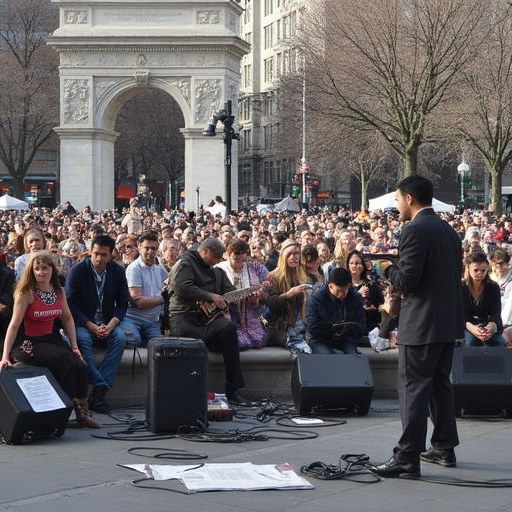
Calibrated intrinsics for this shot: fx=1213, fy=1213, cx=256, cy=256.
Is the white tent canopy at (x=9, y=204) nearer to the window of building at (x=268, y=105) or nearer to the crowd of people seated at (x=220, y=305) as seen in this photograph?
the crowd of people seated at (x=220, y=305)

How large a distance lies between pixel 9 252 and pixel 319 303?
303 inches

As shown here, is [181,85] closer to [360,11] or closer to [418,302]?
[360,11]

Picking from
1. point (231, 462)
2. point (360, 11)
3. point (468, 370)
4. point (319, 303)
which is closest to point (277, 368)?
point (319, 303)

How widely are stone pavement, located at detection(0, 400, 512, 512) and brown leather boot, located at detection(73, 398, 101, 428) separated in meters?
0.16

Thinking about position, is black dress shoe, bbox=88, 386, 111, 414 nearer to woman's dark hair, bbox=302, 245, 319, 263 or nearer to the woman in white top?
woman's dark hair, bbox=302, 245, 319, 263

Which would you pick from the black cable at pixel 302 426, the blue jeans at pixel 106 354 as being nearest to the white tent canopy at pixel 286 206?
the blue jeans at pixel 106 354

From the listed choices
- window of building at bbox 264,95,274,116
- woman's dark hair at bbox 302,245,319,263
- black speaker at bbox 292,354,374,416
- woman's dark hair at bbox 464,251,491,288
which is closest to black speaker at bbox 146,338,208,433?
black speaker at bbox 292,354,374,416

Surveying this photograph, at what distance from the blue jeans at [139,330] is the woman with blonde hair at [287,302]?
4.06 ft

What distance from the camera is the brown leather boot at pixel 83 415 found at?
10828 millimetres

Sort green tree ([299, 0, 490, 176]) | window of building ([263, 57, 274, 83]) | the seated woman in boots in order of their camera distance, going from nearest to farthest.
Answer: the seated woman in boots, green tree ([299, 0, 490, 176]), window of building ([263, 57, 274, 83])

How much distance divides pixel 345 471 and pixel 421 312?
1279 millimetres

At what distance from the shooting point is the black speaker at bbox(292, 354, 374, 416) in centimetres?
1140

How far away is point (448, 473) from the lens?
A: 350 inches

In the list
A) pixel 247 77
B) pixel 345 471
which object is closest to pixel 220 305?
pixel 345 471
